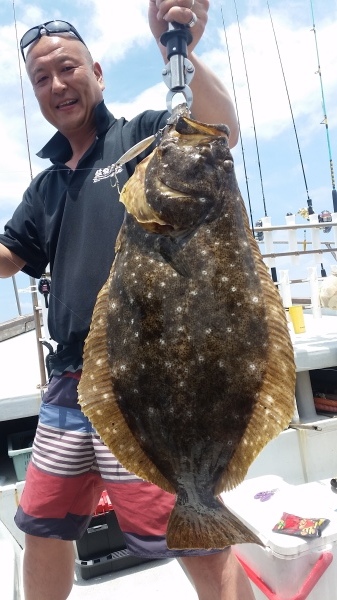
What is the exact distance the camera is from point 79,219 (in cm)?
239

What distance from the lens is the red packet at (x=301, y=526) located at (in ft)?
9.13

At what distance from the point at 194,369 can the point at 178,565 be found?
2.96 meters

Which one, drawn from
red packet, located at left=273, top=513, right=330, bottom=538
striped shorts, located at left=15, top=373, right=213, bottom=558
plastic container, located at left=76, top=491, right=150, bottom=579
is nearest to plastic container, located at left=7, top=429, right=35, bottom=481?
plastic container, located at left=76, top=491, right=150, bottom=579

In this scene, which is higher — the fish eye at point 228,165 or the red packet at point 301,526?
the fish eye at point 228,165

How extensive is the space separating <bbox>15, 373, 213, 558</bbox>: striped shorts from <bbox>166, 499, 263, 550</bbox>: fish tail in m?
0.64

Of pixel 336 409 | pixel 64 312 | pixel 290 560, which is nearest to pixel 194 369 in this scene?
pixel 64 312

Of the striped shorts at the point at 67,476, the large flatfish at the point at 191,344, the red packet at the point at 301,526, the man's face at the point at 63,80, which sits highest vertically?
the man's face at the point at 63,80

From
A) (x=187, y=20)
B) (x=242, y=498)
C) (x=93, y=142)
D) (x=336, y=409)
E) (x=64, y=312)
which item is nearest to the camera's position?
(x=187, y=20)

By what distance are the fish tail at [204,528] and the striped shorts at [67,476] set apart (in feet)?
2.10

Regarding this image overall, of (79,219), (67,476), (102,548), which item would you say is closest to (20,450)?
(102,548)

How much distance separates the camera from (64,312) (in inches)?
93.5

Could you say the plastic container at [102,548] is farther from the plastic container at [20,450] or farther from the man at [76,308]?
the man at [76,308]

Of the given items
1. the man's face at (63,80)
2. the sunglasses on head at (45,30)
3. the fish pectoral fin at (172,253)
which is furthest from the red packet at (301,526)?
the sunglasses on head at (45,30)

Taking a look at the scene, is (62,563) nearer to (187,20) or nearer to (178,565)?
(178,565)
